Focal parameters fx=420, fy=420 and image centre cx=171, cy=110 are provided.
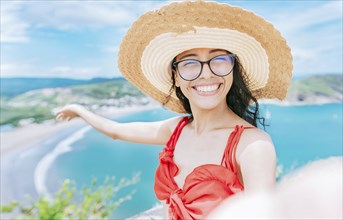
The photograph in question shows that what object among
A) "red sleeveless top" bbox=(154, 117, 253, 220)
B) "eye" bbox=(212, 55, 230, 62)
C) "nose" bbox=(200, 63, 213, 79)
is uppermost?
"eye" bbox=(212, 55, 230, 62)

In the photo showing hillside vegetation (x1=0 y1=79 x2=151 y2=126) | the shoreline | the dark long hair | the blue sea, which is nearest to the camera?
the dark long hair

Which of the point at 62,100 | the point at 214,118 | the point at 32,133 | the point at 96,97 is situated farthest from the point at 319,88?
the point at 214,118

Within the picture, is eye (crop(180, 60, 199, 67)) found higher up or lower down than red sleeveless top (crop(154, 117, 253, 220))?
higher up

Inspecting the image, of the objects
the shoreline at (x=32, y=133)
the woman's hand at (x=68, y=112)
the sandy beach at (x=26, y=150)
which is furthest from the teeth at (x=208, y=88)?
the shoreline at (x=32, y=133)

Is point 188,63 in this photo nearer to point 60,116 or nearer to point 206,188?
point 206,188

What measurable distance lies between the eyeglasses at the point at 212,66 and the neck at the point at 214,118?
14 cm

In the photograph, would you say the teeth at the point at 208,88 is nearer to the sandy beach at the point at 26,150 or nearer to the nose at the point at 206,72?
the nose at the point at 206,72

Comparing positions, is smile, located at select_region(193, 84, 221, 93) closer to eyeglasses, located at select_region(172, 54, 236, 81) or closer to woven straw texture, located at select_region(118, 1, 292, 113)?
eyeglasses, located at select_region(172, 54, 236, 81)

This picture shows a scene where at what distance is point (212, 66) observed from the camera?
1.13 meters

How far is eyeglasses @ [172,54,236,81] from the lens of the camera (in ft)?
3.72

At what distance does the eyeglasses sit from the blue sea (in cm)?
310

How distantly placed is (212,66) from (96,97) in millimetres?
5234

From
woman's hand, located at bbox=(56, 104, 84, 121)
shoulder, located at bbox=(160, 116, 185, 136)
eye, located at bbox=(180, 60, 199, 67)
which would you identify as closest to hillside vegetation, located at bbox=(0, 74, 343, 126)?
woman's hand, located at bbox=(56, 104, 84, 121)

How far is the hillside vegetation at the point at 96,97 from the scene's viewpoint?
575 cm
